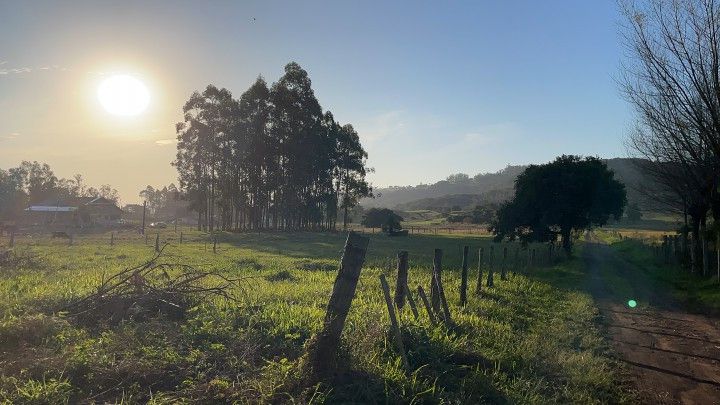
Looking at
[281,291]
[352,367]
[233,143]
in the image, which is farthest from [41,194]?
[352,367]

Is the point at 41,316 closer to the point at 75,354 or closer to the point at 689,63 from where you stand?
the point at 75,354

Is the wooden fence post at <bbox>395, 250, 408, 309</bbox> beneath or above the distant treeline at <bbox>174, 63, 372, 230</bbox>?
beneath

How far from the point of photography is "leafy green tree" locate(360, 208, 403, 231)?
7556 cm

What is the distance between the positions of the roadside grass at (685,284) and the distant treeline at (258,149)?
38.0m

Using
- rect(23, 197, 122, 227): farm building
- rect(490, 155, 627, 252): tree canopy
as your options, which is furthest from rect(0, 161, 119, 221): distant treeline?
rect(490, 155, 627, 252): tree canopy

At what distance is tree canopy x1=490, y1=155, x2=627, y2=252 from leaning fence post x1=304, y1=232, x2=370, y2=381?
2933 centimetres

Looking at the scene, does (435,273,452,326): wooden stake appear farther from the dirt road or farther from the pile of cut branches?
the pile of cut branches

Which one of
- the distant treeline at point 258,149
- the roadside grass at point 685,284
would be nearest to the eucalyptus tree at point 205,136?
the distant treeline at point 258,149

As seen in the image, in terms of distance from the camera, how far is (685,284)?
73.7 ft

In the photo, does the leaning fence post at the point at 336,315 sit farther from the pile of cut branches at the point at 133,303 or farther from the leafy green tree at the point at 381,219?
the leafy green tree at the point at 381,219

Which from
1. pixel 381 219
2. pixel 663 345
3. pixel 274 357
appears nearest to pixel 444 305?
pixel 274 357

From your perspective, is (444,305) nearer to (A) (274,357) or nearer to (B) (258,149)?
(A) (274,357)

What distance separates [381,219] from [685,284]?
59585mm

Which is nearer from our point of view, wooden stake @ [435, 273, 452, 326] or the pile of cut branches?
the pile of cut branches
